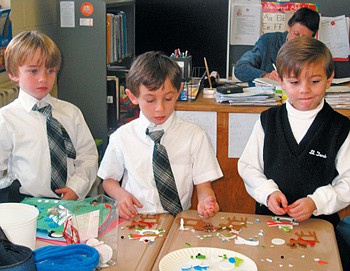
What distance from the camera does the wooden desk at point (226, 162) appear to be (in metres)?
3.05

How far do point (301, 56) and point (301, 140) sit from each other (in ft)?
0.99

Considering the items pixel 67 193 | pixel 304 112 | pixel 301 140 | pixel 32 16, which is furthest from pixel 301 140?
pixel 32 16

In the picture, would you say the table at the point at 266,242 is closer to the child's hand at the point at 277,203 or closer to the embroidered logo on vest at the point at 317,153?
the child's hand at the point at 277,203

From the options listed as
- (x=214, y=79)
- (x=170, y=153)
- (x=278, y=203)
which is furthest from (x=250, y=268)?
(x=214, y=79)

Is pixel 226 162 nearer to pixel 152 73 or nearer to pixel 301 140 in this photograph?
pixel 301 140

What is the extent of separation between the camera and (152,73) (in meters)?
2.03

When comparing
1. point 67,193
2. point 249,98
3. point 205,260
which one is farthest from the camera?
point 249,98

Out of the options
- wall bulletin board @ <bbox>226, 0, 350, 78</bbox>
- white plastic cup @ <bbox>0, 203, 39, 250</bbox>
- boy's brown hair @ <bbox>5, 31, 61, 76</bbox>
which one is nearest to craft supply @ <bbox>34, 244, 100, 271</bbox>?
white plastic cup @ <bbox>0, 203, 39, 250</bbox>

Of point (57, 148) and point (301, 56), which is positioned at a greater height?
point (301, 56)

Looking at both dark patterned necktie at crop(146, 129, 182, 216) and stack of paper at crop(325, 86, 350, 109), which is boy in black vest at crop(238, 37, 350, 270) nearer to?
dark patterned necktie at crop(146, 129, 182, 216)

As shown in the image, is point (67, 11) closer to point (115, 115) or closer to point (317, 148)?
point (115, 115)

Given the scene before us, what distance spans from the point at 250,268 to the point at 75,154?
110 cm

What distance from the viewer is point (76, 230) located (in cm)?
157

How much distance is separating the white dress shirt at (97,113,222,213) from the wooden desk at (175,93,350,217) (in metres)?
0.90
